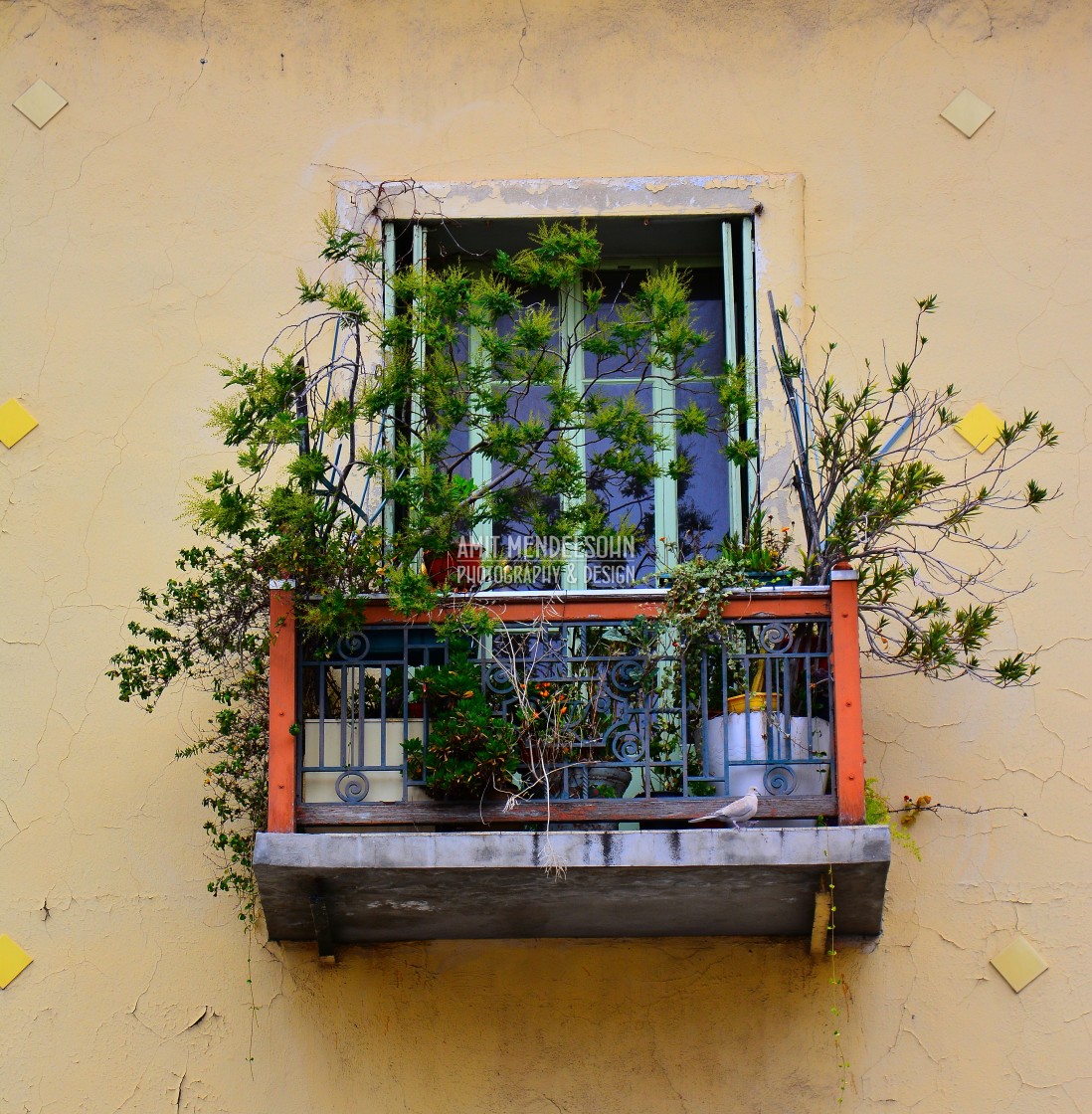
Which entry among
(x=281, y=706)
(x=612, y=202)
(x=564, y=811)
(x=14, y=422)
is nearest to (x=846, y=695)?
(x=564, y=811)

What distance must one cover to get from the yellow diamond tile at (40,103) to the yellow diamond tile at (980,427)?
397 cm

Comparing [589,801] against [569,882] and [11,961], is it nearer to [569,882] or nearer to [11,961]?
[569,882]

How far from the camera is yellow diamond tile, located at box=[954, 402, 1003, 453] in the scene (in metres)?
7.02

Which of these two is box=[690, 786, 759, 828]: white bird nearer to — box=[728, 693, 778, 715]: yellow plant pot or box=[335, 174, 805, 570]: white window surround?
box=[728, 693, 778, 715]: yellow plant pot

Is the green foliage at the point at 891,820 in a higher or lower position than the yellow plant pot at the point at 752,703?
lower

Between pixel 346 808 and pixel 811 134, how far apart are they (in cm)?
345

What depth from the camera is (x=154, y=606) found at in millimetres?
6938

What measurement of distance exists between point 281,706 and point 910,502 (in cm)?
225

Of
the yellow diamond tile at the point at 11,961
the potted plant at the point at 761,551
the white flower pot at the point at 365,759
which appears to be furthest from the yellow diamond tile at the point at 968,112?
the yellow diamond tile at the point at 11,961

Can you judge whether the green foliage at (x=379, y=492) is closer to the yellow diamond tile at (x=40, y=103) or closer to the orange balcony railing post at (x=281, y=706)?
the orange balcony railing post at (x=281, y=706)

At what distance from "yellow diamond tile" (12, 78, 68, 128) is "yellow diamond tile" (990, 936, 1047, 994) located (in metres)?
5.08

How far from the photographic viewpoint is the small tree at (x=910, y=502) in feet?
20.2

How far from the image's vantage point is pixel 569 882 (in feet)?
19.5

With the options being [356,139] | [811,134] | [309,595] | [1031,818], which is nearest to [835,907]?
[1031,818]
